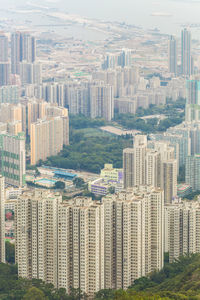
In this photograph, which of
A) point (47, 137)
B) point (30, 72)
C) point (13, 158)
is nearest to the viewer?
point (13, 158)

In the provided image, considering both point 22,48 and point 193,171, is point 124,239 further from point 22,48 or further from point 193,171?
point 22,48

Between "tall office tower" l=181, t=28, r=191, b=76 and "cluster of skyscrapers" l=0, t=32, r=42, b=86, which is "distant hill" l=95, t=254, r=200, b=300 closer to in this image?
"cluster of skyscrapers" l=0, t=32, r=42, b=86

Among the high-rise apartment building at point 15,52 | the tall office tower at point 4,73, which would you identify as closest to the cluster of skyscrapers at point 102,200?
the tall office tower at point 4,73

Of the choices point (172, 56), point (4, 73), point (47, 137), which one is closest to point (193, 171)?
point (47, 137)

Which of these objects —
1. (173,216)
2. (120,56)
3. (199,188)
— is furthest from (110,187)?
(120,56)

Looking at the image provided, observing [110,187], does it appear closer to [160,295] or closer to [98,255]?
[98,255]

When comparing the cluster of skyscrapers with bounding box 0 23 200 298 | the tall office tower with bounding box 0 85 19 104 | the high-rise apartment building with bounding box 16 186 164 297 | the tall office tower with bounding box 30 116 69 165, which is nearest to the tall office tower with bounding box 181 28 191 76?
the cluster of skyscrapers with bounding box 0 23 200 298
